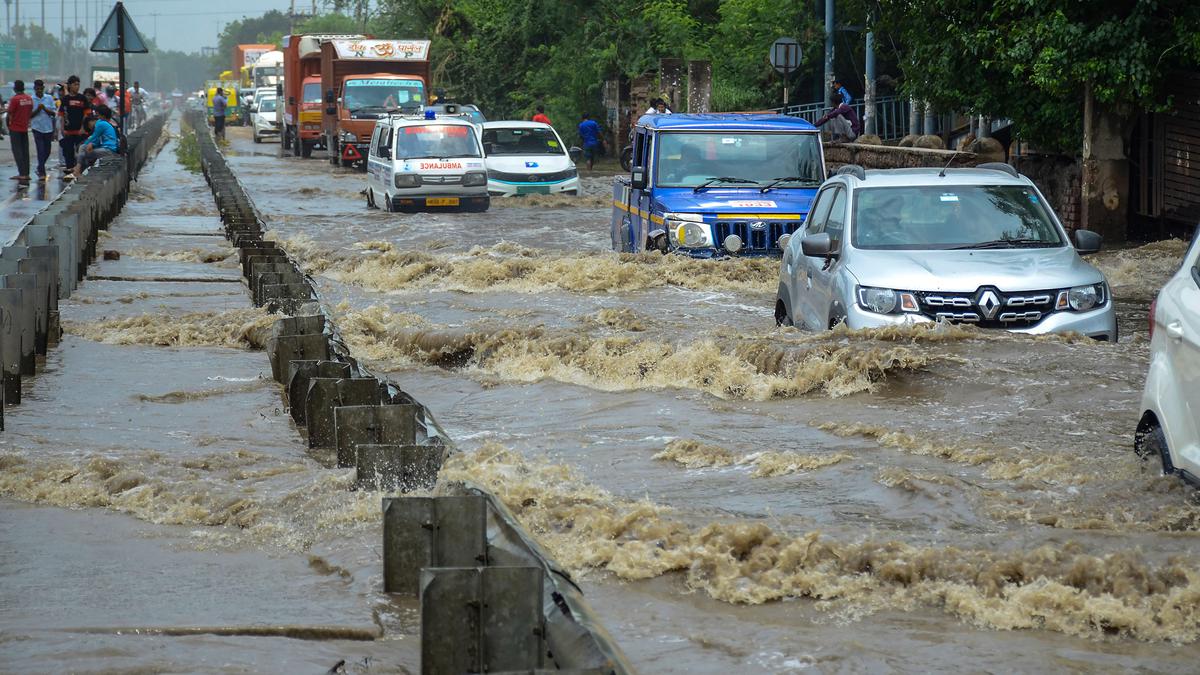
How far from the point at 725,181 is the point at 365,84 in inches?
965

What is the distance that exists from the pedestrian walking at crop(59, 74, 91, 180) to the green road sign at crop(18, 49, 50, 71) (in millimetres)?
107037

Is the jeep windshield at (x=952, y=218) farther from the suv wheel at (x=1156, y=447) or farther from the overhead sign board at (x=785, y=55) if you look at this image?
the overhead sign board at (x=785, y=55)

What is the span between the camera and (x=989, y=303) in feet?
34.1

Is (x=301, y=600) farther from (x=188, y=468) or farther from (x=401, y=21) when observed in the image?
(x=401, y=21)

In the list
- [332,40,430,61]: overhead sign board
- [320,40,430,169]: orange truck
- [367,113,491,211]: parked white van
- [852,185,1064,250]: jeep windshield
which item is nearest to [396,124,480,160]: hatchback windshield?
[367,113,491,211]: parked white van

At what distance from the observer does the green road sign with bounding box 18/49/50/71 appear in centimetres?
13288

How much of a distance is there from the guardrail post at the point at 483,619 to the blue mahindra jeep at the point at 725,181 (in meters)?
11.5

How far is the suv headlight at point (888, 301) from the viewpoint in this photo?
10.5 metres

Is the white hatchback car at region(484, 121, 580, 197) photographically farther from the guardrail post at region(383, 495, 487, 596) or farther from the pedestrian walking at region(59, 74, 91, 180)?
the guardrail post at region(383, 495, 487, 596)

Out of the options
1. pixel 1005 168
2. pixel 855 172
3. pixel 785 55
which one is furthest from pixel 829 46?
pixel 855 172

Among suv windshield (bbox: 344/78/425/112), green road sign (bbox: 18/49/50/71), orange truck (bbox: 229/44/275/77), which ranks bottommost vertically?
suv windshield (bbox: 344/78/425/112)

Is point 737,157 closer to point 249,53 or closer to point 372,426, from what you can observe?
point 372,426

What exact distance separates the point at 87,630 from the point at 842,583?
2707 mm

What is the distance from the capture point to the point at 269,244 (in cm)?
1775
